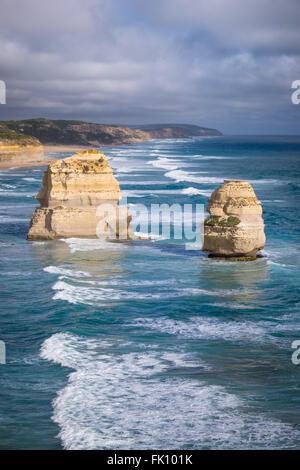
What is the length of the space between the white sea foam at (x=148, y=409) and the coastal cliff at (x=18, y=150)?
307 feet

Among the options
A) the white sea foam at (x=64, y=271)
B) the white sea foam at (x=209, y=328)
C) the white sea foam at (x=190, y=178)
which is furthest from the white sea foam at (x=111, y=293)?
the white sea foam at (x=190, y=178)

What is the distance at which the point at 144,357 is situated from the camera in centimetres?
1605

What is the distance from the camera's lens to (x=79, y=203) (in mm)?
31531

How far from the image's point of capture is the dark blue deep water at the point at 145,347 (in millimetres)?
12375

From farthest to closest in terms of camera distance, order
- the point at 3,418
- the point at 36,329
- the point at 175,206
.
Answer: the point at 175,206 → the point at 36,329 → the point at 3,418

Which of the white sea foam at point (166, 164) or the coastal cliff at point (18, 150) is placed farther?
the coastal cliff at point (18, 150)

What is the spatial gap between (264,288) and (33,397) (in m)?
11.6

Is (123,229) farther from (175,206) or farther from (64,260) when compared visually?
(175,206)

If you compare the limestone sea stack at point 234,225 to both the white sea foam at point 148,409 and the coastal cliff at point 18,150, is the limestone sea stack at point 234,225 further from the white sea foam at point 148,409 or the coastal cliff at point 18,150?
the coastal cliff at point 18,150

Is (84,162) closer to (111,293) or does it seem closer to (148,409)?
(111,293)

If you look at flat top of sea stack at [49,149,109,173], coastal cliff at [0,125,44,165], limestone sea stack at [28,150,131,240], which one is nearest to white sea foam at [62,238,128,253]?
limestone sea stack at [28,150,131,240]

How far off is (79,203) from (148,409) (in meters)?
19.6

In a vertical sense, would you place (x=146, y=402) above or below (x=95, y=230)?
below

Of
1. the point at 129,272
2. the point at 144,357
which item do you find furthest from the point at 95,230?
the point at 144,357
